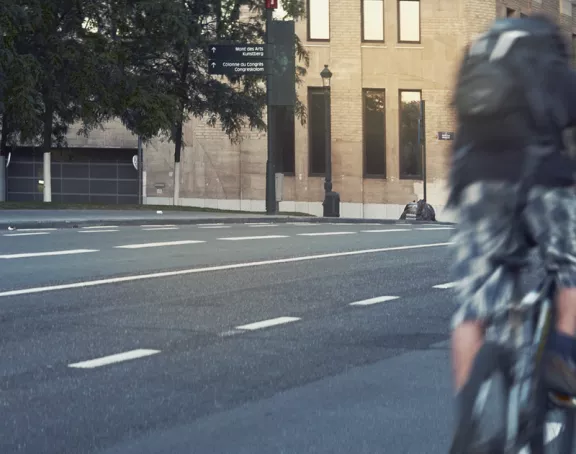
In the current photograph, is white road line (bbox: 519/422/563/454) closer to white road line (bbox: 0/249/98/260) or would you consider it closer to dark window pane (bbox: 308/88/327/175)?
white road line (bbox: 0/249/98/260)

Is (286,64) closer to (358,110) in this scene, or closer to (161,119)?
(161,119)

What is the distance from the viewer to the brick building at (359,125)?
56688mm

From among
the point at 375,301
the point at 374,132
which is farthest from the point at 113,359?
the point at 374,132

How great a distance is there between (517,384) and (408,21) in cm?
5474

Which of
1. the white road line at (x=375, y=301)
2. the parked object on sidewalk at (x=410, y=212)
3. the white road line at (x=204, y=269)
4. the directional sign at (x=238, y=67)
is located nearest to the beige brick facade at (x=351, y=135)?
the parked object on sidewalk at (x=410, y=212)

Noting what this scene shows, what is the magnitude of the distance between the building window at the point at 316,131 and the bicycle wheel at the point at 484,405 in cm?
5277

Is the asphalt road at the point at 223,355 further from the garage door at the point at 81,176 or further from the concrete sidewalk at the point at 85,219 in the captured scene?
the garage door at the point at 81,176

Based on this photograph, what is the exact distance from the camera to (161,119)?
35.9 metres

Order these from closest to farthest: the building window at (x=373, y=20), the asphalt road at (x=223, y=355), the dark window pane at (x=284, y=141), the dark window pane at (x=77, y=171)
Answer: the asphalt road at (x=223, y=355)
the dark window pane at (x=284, y=141)
the building window at (x=373, y=20)
the dark window pane at (x=77, y=171)

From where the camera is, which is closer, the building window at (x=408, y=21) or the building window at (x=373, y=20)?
the building window at (x=373, y=20)

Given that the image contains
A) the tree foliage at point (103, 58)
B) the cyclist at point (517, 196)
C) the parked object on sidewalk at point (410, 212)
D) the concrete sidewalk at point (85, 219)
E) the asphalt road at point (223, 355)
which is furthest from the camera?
the parked object on sidewalk at point (410, 212)

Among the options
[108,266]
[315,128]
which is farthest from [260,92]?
[108,266]

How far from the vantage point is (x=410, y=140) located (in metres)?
56.9

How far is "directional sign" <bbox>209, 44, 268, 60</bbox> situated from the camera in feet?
114
